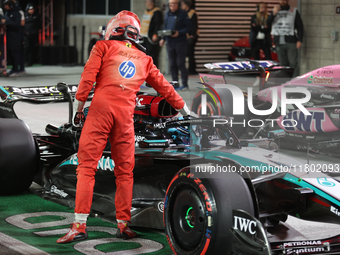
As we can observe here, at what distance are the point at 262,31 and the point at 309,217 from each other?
10086 mm

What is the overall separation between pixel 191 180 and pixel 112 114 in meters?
0.88

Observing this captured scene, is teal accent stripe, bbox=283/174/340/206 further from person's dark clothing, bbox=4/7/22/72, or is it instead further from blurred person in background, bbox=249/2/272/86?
person's dark clothing, bbox=4/7/22/72

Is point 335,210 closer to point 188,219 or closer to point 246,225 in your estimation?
point 246,225

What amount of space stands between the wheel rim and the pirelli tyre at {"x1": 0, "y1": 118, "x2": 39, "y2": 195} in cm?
195

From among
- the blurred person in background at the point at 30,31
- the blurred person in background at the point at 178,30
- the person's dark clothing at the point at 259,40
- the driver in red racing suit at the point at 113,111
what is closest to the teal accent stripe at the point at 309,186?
the driver in red racing suit at the point at 113,111

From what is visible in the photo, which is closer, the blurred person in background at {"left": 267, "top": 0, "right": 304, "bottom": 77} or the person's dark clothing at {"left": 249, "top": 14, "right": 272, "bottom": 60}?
the blurred person in background at {"left": 267, "top": 0, "right": 304, "bottom": 77}

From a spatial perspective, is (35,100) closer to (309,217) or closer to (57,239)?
(57,239)

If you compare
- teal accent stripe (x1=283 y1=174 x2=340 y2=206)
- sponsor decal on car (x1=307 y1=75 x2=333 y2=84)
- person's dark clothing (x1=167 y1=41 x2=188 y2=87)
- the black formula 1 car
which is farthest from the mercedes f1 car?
person's dark clothing (x1=167 y1=41 x2=188 y2=87)

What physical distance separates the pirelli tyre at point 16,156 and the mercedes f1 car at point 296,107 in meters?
2.24

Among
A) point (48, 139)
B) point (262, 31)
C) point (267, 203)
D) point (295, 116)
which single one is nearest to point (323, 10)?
point (262, 31)

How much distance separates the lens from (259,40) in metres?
13.7

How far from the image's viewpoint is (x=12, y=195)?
523cm

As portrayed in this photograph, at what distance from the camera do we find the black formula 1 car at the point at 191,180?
3193 millimetres

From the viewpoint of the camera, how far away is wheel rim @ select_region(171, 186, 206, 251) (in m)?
3.28
